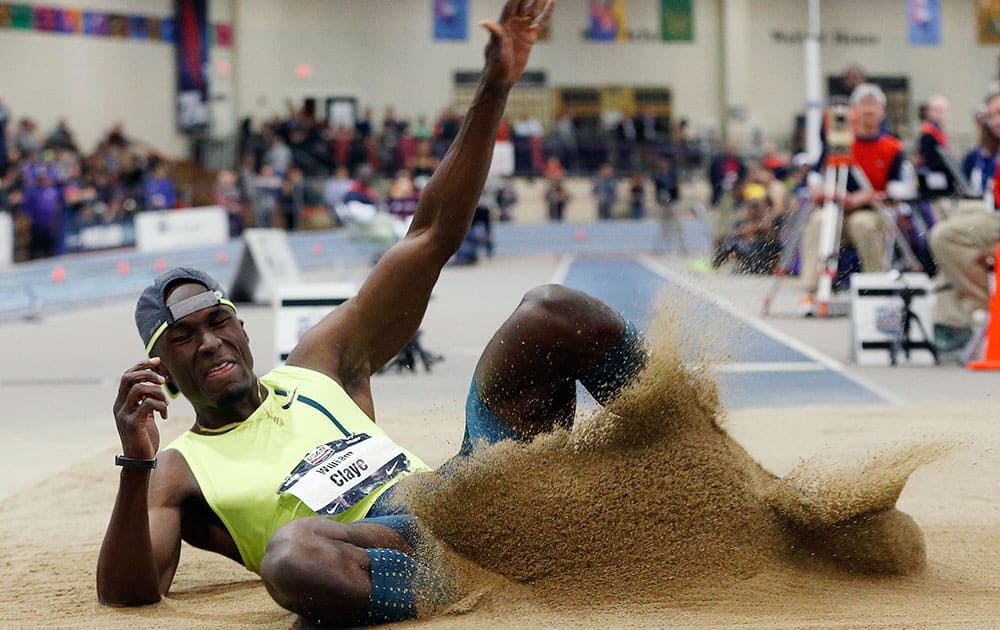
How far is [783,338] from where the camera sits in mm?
11695

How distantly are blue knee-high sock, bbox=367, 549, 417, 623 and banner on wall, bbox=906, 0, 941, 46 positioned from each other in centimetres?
2782

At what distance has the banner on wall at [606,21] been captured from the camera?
109 feet

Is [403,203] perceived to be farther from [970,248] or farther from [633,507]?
[633,507]

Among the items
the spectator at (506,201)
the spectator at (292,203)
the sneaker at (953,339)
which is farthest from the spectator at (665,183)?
the sneaker at (953,339)

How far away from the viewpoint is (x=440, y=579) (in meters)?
3.68

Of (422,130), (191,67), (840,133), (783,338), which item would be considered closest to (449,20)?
(422,130)

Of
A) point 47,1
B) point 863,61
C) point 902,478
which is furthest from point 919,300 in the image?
point 863,61

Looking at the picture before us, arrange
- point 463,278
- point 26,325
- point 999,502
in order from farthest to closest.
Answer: point 463,278
point 26,325
point 999,502

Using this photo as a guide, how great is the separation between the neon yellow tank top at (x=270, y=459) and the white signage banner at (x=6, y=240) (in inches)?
591

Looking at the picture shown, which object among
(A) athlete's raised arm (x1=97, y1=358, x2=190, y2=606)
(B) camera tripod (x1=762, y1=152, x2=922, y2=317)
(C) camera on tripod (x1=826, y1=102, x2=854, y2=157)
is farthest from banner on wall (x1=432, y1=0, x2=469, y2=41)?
(A) athlete's raised arm (x1=97, y1=358, x2=190, y2=606)

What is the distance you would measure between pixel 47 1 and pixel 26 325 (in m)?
16.6

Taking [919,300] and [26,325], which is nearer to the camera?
[919,300]

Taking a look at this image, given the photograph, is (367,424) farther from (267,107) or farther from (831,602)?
(267,107)

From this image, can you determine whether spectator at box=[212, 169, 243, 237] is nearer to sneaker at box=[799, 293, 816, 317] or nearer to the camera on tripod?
sneaker at box=[799, 293, 816, 317]
